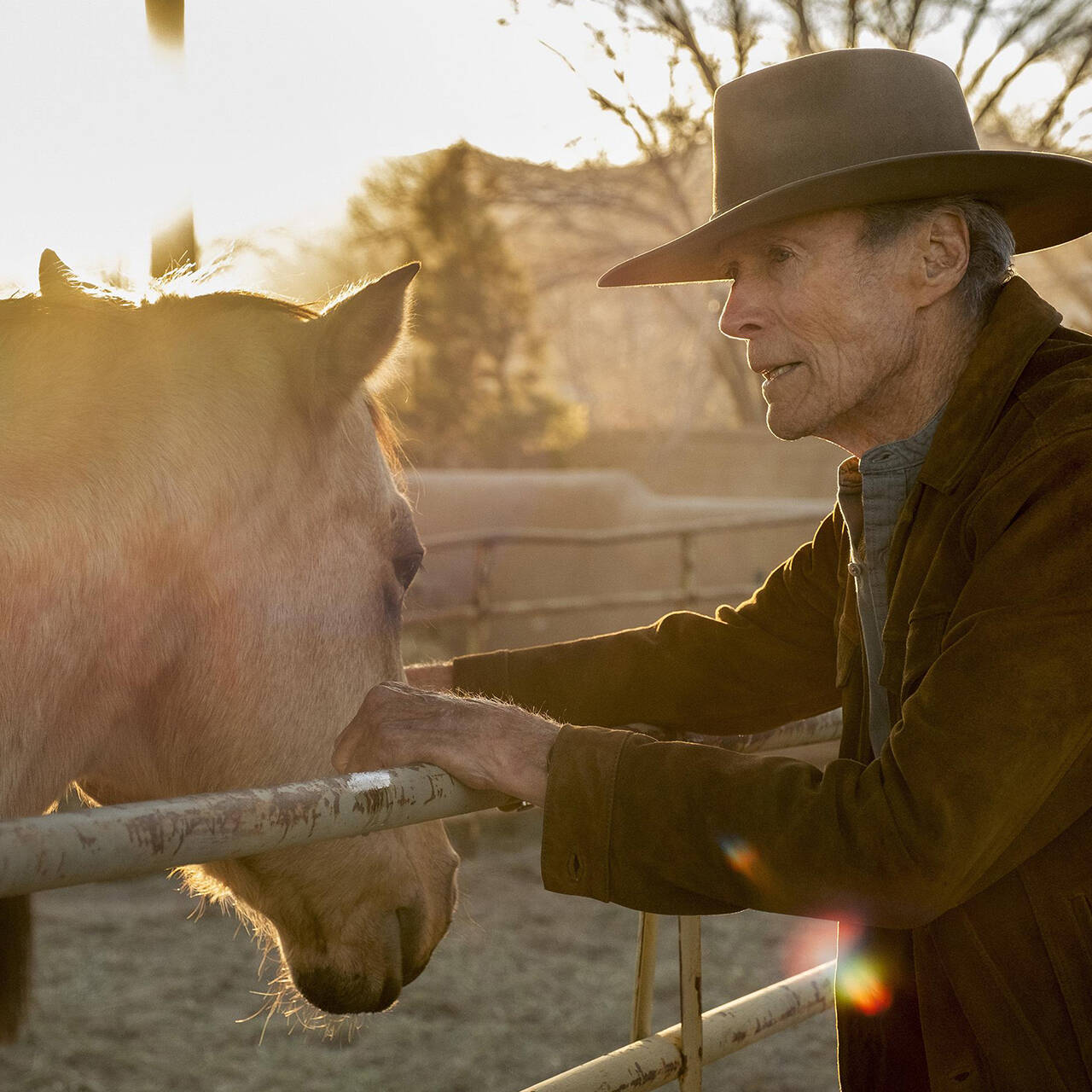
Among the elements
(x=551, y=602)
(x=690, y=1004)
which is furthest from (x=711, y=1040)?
(x=551, y=602)

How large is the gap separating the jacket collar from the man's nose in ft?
1.02

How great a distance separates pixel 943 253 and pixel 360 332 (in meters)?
0.81

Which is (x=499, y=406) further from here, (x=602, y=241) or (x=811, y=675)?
(x=811, y=675)

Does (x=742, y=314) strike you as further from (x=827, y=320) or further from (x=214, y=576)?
(x=214, y=576)

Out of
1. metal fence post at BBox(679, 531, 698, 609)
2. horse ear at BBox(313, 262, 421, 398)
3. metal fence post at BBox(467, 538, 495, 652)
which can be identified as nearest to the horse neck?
horse ear at BBox(313, 262, 421, 398)

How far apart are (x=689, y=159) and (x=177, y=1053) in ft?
48.2

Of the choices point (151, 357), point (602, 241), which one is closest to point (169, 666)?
point (151, 357)

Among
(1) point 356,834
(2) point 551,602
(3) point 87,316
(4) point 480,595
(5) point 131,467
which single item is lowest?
(2) point 551,602

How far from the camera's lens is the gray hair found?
1573 mm

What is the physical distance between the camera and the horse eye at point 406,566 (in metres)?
1.79

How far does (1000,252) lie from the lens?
1.62 m

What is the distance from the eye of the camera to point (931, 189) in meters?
1.54

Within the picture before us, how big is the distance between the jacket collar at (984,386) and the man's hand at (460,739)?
1.89ft

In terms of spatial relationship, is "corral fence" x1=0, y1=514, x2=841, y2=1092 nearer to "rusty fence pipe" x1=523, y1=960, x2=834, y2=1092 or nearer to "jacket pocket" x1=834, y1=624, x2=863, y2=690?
"rusty fence pipe" x1=523, y1=960, x2=834, y2=1092
